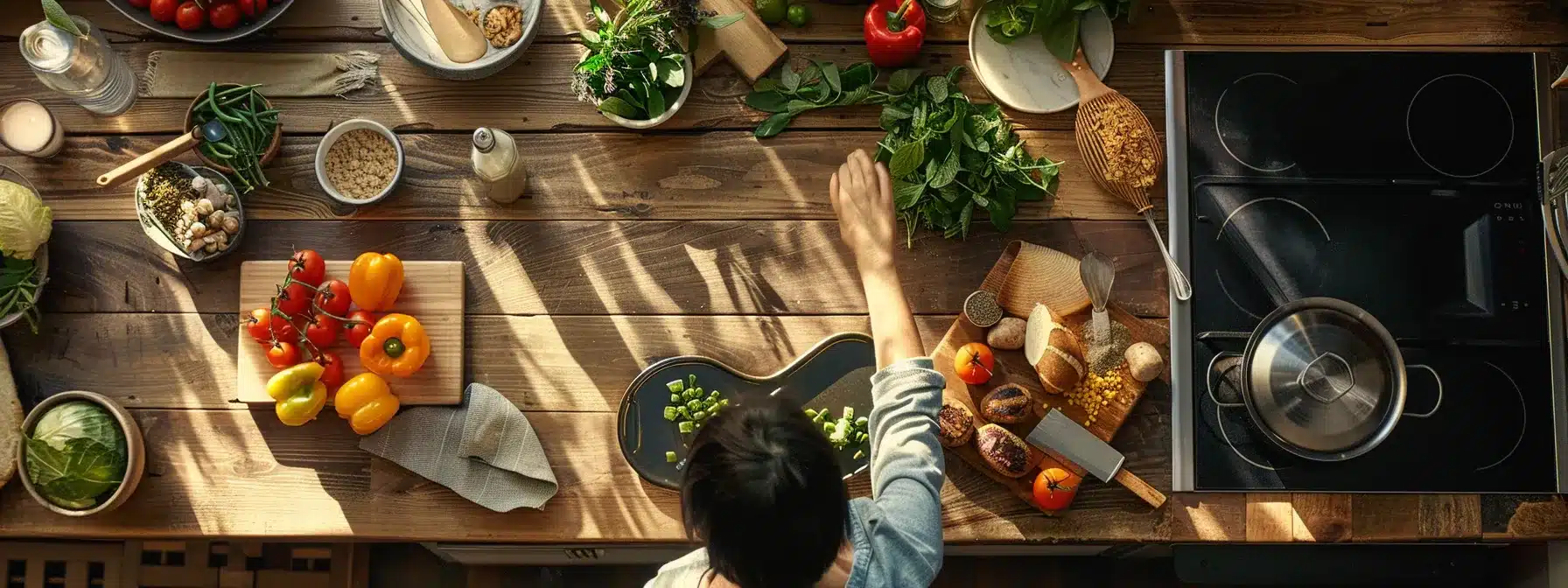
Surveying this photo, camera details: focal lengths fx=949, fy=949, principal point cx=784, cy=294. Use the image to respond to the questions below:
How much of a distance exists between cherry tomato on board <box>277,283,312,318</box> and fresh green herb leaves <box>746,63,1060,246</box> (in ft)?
2.61

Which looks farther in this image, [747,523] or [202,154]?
[202,154]

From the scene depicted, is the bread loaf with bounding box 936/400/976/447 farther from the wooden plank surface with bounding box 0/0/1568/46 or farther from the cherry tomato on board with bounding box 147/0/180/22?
the cherry tomato on board with bounding box 147/0/180/22

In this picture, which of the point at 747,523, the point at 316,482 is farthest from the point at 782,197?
the point at 316,482

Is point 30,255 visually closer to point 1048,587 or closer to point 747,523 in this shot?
point 747,523

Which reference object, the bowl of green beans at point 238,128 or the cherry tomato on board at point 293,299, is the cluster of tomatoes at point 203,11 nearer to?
the bowl of green beans at point 238,128

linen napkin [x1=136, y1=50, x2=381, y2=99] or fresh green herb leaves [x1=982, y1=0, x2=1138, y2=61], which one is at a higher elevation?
linen napkin [x1=136, y1=50, x2=381, y2=99]

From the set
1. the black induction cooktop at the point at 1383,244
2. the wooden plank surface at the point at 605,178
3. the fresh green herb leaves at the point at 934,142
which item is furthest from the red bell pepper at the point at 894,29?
the black induction cooktop at the point at 1383,244

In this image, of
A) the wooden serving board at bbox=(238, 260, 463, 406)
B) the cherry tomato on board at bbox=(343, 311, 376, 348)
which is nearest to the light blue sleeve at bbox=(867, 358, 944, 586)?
the wooden serving board at bbox=(238, 260, 463, 406)

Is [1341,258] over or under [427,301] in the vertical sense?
under

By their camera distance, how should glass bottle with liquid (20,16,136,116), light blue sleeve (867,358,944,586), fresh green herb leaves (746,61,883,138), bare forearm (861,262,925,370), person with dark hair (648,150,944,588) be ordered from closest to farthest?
person with dark hair (648,150,944,588) → light blue sleeve (867,358,944,586) → bare forearm (861,262,925,370) → glass bottle with liquid (20,16,136,116) → fresh green herb leaves (746,61,883,138)

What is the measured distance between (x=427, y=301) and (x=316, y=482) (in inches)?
13.8

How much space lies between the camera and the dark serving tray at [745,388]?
5.25 ft

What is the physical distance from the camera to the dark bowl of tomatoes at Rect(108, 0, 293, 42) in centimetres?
162

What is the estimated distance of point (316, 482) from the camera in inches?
62.5
